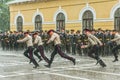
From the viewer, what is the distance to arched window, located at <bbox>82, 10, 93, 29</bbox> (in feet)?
97.0

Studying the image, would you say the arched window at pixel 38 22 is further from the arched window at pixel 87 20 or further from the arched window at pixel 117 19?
the arched window at pixel 117 19

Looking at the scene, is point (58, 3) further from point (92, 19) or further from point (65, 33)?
point (65, 33)

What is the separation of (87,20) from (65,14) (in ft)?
8.86

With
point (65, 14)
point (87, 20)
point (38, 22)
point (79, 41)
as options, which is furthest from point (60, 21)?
point (79, 41)

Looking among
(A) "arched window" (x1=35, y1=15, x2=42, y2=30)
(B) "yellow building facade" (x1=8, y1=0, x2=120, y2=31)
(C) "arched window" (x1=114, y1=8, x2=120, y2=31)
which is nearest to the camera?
(C) "arched window" (x1=114, y1=8, x2=120, y2=31)

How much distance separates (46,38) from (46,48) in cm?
89

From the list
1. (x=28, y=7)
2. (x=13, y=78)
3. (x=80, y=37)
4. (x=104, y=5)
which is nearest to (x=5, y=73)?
(x=13, y=78)

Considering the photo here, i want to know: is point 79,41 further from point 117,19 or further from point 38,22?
point 38,22

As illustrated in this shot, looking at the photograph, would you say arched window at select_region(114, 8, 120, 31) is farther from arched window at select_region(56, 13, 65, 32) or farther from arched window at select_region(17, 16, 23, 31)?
arched window at select_region(17, 16, 23, 31)

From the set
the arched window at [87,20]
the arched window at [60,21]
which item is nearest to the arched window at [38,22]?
the arched window at [60,21]

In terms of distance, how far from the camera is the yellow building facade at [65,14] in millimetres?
27641

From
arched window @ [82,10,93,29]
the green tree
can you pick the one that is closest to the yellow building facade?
arched window @ [82,10,93,29]

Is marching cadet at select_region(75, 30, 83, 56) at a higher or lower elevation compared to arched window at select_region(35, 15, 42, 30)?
lower

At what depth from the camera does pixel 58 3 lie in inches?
1284
